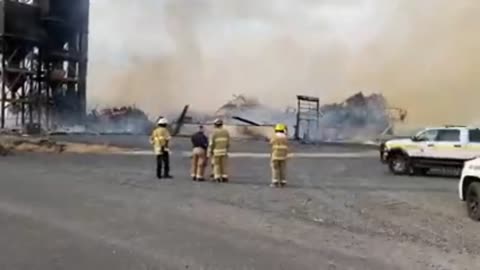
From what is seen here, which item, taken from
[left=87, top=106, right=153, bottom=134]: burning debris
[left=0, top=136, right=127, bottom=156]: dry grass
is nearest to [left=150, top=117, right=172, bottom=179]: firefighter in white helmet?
[left=0, top=136, right=127, bottom=156]: dry grass

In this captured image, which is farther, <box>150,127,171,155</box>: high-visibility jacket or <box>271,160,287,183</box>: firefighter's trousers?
<box>150,127,171,155</box>: high-visibility jacket

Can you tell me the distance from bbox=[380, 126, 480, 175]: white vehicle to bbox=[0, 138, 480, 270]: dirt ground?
541 cm

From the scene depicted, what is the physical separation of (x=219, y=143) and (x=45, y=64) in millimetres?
53914

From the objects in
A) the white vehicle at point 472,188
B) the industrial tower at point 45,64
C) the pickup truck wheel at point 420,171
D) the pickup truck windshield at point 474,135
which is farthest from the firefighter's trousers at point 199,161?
the industrial tower at point 45,64

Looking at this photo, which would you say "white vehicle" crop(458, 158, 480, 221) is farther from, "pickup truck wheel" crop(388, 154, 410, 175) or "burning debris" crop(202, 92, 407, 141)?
"burning debris" crop(202, 92, 407, 141)

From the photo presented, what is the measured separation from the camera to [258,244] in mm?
9695

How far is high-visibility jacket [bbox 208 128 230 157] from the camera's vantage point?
69.0 ft

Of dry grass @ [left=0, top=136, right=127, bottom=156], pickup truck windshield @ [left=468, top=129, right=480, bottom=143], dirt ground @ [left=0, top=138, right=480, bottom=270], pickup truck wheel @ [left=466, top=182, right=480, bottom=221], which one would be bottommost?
dirt ground @ [left=0, top=138, right=480, bottom=270]

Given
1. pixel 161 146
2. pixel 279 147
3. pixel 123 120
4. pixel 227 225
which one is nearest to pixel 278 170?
pixel 279 147

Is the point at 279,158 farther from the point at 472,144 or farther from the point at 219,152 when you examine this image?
the point at 472,144

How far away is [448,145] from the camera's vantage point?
85.4 ft

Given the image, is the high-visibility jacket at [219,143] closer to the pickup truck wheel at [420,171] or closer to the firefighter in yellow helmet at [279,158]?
the firefighter in yellow helmet at [279,158]

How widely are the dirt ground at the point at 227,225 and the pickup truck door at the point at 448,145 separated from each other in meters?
5.41

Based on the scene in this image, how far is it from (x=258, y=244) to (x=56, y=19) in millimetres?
63936
